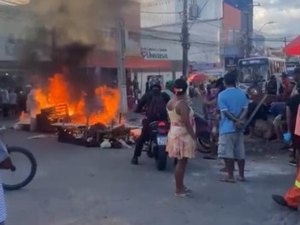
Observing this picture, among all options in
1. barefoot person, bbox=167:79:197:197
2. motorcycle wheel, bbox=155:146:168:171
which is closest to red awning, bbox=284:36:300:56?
motorcycle wheel, bbox=155:146:168:171

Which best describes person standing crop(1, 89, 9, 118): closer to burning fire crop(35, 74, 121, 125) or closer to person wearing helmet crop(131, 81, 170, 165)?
burning fire crop(35, 74, 121, 125)

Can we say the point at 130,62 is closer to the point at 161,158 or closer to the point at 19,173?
the point at 161,158

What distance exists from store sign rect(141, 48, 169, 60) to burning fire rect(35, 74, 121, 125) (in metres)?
15.0

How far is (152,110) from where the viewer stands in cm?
966

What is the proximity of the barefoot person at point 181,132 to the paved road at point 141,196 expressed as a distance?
1.67ft

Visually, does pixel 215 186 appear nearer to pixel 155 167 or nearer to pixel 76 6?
pixel 155 167

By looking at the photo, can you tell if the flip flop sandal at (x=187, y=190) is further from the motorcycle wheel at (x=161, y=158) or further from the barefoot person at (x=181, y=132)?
the motorcycle wheel at (x=161, y=158)

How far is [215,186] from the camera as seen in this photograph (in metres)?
7.73

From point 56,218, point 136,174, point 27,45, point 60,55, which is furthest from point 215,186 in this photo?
point 27,45

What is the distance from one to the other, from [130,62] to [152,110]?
20.8m

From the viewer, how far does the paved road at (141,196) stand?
601cm

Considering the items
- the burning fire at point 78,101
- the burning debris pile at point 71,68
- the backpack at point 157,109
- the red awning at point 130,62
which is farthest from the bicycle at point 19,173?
the red awning at point 130,62

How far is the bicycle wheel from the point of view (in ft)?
24.7

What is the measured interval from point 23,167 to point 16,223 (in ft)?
6.23
